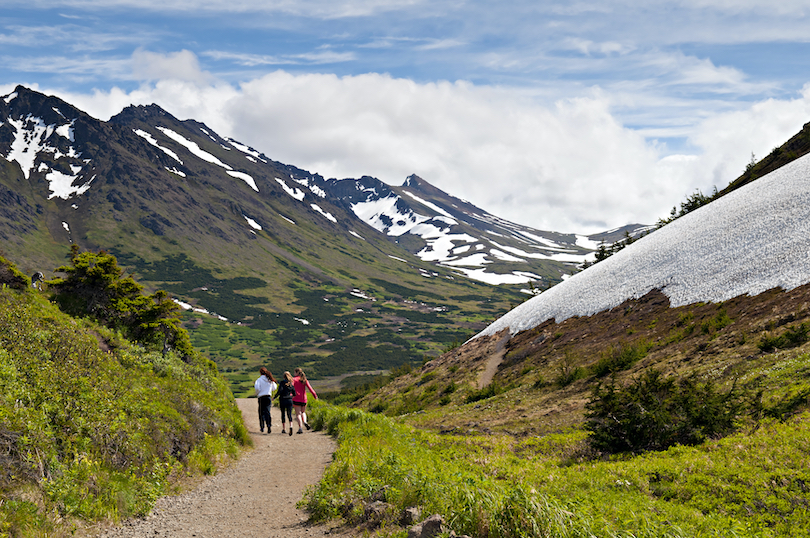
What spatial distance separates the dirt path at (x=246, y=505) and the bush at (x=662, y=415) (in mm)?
8012

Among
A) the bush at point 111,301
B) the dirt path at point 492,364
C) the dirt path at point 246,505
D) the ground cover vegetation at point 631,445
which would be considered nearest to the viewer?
the ground cover vegetation at point 631,445

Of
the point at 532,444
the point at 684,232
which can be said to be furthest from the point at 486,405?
the point at 684,232

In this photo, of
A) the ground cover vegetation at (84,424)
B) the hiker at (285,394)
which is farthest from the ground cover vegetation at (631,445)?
the ground cover vegetation at (84,424)

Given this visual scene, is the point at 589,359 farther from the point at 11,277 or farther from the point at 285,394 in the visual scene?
the point at 11,277

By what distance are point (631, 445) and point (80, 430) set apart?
41.4 feet

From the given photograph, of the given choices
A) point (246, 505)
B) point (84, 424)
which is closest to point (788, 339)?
point (246, 505)

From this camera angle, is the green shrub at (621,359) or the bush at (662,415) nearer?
the bush at (662,415)

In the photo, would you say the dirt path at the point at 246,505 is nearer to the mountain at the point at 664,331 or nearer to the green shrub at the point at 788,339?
the mountain at the point at 664,331

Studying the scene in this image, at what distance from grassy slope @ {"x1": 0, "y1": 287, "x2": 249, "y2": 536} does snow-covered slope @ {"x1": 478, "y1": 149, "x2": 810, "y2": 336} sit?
2419cm

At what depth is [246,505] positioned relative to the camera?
368 inches

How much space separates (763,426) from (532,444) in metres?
6.21

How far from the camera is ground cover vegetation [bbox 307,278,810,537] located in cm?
659

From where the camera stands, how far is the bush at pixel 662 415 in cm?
1124

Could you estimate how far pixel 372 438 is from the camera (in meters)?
14.3
